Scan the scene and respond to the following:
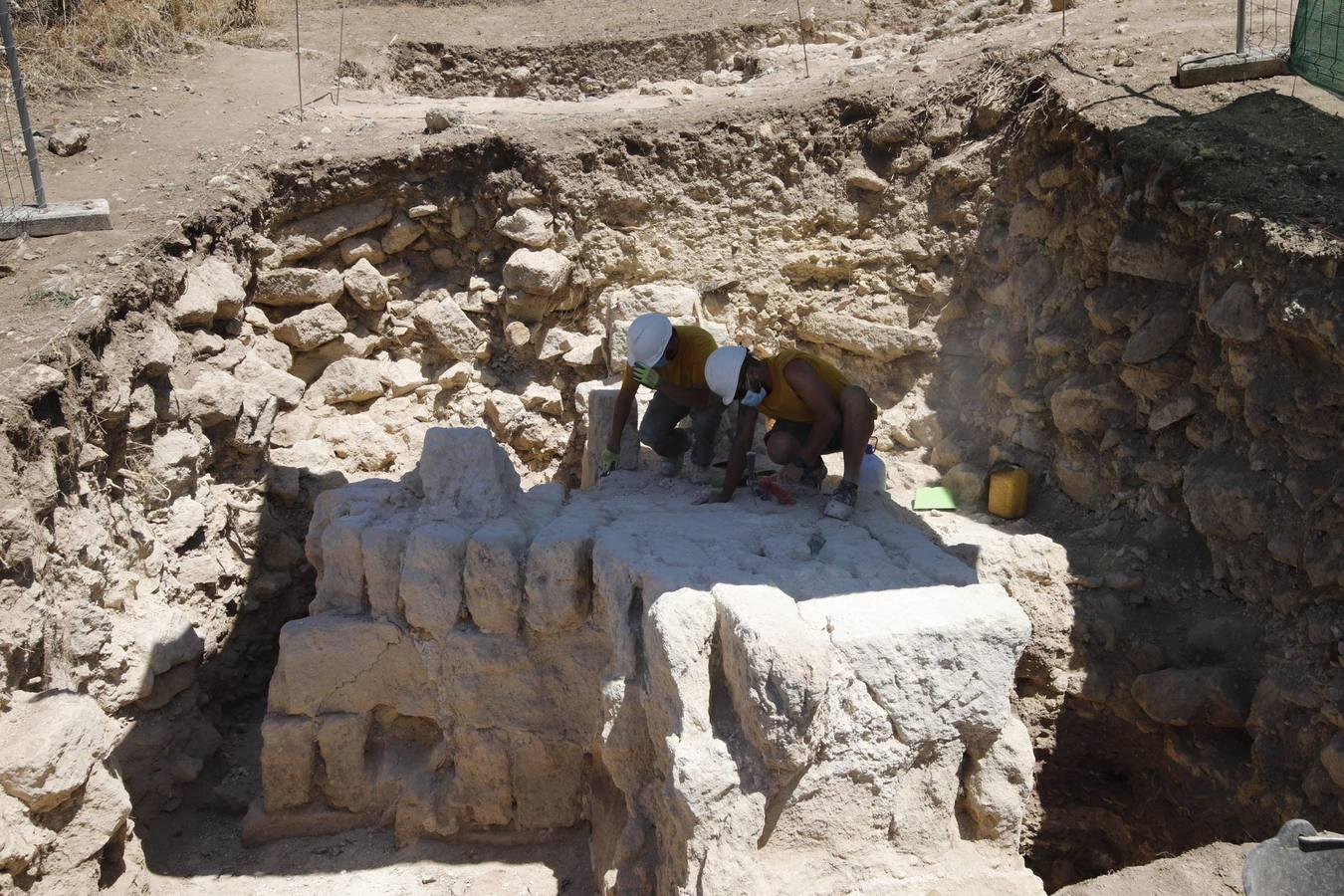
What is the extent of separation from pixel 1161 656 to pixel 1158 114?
9.64 ft

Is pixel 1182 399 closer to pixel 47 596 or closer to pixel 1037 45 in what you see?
pixel 1037 45

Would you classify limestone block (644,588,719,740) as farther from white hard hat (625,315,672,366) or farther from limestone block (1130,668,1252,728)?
limestone block (1130,668,1252,728)

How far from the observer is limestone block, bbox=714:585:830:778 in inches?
134

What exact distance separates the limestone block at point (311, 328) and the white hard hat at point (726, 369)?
3175 millimetres

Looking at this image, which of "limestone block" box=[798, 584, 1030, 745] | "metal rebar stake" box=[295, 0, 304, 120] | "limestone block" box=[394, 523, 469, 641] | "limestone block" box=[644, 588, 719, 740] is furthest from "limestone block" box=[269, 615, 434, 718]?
"metal rebar stake" box=[295, 0, 304, 120]

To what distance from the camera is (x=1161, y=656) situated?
481 centimetres

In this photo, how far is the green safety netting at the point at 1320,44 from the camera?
5.58 meters

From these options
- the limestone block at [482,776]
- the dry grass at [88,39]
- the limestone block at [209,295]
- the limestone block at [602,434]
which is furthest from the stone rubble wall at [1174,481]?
the dry grass at [88,39]

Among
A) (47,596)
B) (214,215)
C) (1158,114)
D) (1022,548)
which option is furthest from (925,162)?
(47,596)

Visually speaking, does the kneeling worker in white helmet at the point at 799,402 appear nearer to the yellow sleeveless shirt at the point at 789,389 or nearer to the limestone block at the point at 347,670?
the yellow sleeveless shirt at the point at 789,389

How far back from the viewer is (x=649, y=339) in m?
4.96

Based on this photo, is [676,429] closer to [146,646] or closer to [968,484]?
[968,484]

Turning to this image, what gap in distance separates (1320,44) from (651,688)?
16.8 feet

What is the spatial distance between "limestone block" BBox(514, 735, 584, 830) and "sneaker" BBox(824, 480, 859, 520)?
1.51 metres
